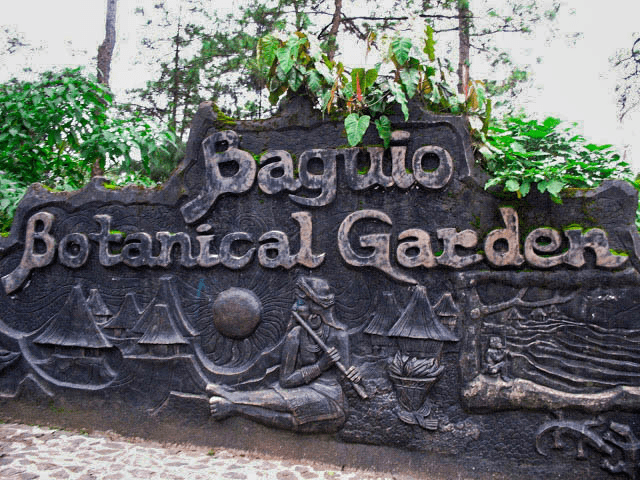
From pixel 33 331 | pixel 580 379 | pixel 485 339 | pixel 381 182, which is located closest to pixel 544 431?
pixel 580 379

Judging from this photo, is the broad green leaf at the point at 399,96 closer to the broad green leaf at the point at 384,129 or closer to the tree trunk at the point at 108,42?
the broad green leaf at the point at 384,129

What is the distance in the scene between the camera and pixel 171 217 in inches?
175

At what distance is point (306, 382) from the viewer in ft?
12.9

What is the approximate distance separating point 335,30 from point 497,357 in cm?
716

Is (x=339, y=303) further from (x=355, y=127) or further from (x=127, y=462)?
(x=127, y=462)

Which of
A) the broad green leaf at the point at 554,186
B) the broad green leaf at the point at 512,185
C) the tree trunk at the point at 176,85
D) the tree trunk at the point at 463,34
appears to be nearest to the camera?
the broad green leaf at the point at 554,186

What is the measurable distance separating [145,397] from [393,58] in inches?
146

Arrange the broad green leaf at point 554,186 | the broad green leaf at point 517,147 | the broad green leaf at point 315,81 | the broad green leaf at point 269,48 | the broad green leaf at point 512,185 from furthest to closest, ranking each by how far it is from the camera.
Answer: the broad green leaf at point 269,48, the broad green leaf at point 315,81, the broad green leaf at point 517,147, the broad green leaf at point 512,185, the broad green leaf at point 554,186

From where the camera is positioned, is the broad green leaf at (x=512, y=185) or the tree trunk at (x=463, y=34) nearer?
the broad green leaf at (x=512, y=185)

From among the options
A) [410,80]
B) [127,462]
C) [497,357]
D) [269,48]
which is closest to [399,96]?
[410,80]

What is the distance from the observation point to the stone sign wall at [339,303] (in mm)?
3582

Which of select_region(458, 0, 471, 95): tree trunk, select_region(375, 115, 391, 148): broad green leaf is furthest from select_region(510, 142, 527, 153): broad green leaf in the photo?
select_region(458, 0, 471, 95): tree trunk

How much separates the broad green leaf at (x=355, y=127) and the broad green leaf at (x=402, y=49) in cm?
56

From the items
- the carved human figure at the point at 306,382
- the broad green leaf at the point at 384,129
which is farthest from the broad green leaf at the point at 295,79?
the carved human figure at the point at 306,382
